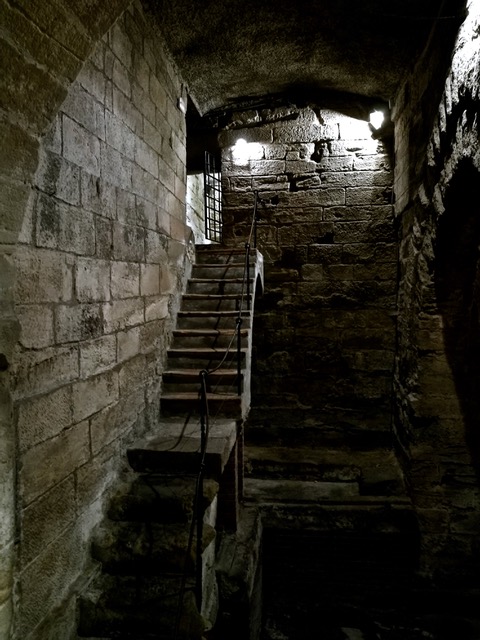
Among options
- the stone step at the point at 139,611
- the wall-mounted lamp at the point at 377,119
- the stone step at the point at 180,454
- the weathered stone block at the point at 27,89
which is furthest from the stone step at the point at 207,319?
the wall-mounted lamp at the point at 377,119

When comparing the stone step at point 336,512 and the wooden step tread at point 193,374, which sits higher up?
the wooden step tread at point 193,374

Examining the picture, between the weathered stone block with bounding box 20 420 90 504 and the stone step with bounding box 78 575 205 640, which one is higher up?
the weathered stone block with bounding box 20 420 90 504

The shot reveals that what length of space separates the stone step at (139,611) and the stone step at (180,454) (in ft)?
2.46

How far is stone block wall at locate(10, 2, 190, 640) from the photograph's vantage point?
7.38 ft

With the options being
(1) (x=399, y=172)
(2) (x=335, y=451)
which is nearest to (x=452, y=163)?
(1) (x=399, y=172)

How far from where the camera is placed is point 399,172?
18.8 ft

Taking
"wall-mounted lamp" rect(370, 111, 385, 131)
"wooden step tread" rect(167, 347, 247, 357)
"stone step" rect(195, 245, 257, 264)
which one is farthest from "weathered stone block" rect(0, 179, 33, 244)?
"wall-mounted lamp" rect(370, 111, 385, 131)

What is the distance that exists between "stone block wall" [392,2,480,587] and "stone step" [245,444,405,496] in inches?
15.9

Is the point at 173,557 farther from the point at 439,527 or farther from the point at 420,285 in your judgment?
the point at 420,285

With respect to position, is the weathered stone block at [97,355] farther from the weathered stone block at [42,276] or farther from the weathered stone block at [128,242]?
the weathered stone block at [128,242]

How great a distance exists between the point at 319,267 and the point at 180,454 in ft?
12.2

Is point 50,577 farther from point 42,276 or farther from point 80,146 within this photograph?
point 80,146

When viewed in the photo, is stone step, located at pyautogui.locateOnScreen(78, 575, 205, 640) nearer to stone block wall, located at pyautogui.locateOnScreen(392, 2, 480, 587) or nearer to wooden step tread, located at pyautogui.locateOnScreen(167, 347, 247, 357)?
wooden step tread, located at pyautogui.locateOnScreen(167, 347, 247, 357)

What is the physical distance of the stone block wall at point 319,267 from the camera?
612cm
